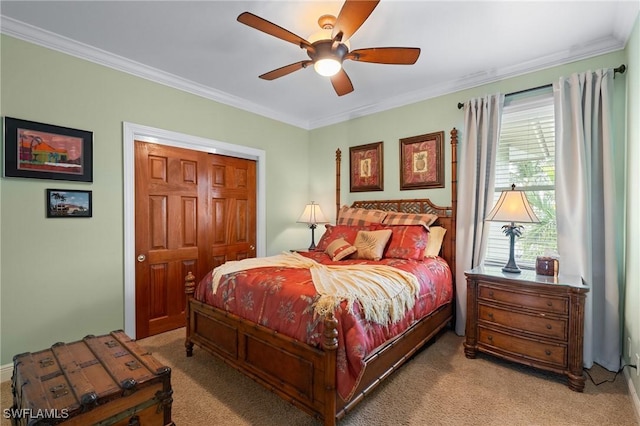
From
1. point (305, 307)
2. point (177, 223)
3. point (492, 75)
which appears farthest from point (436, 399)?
point (492, 75)

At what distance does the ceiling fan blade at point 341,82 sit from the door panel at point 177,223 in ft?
5.97

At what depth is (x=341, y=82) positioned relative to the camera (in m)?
2.55

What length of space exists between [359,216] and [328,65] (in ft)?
6.64

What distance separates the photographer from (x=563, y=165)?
258 cm

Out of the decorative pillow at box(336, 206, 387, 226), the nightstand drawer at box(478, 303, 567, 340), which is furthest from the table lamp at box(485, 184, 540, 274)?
the decorative pillow at box(336, 206, 387, 226)

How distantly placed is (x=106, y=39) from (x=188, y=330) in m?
2.59

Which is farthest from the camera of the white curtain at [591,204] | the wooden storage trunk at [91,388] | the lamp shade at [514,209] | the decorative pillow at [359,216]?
the decorative pillow at [359,216]

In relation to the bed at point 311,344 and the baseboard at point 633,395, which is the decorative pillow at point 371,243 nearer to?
the bed at point 311,344

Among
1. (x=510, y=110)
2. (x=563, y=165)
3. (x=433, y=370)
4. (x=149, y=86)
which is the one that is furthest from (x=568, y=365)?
(x=149, y=86)

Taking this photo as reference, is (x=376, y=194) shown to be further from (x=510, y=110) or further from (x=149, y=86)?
(x=149, y=86)

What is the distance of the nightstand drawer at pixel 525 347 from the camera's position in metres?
2.21

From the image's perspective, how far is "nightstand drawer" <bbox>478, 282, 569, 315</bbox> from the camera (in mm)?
2225

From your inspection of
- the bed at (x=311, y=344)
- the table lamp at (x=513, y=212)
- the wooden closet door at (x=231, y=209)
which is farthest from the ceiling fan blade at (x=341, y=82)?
the wooden closet door at (x=231, y=209)

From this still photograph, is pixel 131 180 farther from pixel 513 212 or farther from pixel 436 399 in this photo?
pixel 513 212
